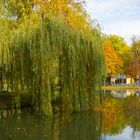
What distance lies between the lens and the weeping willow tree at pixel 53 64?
59.0 ft

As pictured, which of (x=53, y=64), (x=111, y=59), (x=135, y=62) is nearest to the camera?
(x=53, y=64)

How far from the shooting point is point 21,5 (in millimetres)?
26391

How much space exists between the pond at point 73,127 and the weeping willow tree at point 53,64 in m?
0.85

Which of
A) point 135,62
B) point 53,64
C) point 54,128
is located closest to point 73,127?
point 54,128

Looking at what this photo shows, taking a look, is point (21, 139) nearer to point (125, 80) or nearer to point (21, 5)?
point (21, 5)

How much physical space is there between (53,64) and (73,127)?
4.16 m

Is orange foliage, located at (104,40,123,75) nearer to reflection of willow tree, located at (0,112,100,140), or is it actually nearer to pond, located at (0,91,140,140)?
pond, located at (0,91,140,140)

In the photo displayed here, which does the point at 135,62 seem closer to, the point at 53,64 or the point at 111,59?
the point at 111,59

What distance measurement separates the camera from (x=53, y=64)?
18.4 m

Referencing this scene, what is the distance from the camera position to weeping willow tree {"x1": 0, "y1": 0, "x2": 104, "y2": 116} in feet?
59.0

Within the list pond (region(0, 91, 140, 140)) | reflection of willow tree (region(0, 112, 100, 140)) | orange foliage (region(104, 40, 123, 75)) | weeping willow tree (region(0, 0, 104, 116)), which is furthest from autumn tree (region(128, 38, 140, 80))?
reflection of willow tree (region(0, 112, 100, 140))

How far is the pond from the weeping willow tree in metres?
0.85

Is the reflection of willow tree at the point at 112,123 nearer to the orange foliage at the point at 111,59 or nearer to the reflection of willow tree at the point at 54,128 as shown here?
the reflection of willow tree at the point at 54,128

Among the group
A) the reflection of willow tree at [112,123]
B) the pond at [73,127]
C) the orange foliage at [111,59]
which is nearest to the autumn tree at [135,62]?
the orange foliage at [111,59]
